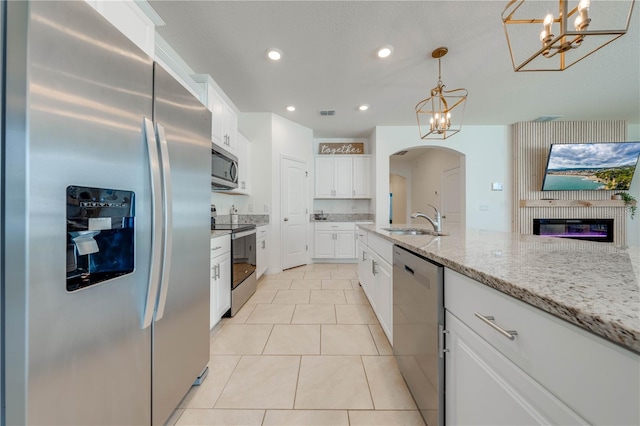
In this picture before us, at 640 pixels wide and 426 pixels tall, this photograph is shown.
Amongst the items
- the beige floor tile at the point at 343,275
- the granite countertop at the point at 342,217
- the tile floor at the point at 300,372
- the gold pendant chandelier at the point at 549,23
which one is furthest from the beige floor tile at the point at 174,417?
the granite countertop at the point at 342,217

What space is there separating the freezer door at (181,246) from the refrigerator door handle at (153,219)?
0.04 meters

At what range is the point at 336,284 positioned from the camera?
3275mm

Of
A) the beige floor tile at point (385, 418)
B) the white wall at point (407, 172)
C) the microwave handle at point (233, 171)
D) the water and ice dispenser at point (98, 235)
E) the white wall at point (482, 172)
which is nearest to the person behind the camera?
the water and ice dispenser at point (98, 235)

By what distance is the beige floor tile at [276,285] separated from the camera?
3127mm

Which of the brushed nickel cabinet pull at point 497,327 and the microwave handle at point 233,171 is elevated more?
the microwave handle at point 233,171

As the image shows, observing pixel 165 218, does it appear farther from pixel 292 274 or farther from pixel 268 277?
pixel 292 274

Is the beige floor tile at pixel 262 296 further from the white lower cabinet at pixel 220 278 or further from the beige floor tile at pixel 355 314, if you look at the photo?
the beige floor tile at pixel 355 314

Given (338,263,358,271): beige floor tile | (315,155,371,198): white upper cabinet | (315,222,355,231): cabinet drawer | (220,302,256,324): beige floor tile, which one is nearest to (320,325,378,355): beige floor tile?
(220,302,256,324): beige floor tile

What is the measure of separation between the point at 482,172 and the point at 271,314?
14.9 feet

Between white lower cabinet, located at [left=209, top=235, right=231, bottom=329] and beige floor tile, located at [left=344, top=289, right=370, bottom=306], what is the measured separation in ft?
4.32

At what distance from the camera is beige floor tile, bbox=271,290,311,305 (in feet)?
8.71

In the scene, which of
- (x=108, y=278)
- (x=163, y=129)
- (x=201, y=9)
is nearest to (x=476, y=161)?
(x=201, y=9)

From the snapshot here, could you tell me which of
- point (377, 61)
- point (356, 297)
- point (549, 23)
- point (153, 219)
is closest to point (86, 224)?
point (153, 219)

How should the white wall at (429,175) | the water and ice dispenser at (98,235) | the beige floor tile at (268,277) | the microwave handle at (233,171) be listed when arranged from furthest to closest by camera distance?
the white wall at (429,175)
the beige floor tile at (268,277)
the microwave handle at (233,171)
the water and ice dispenser at (98,235)
